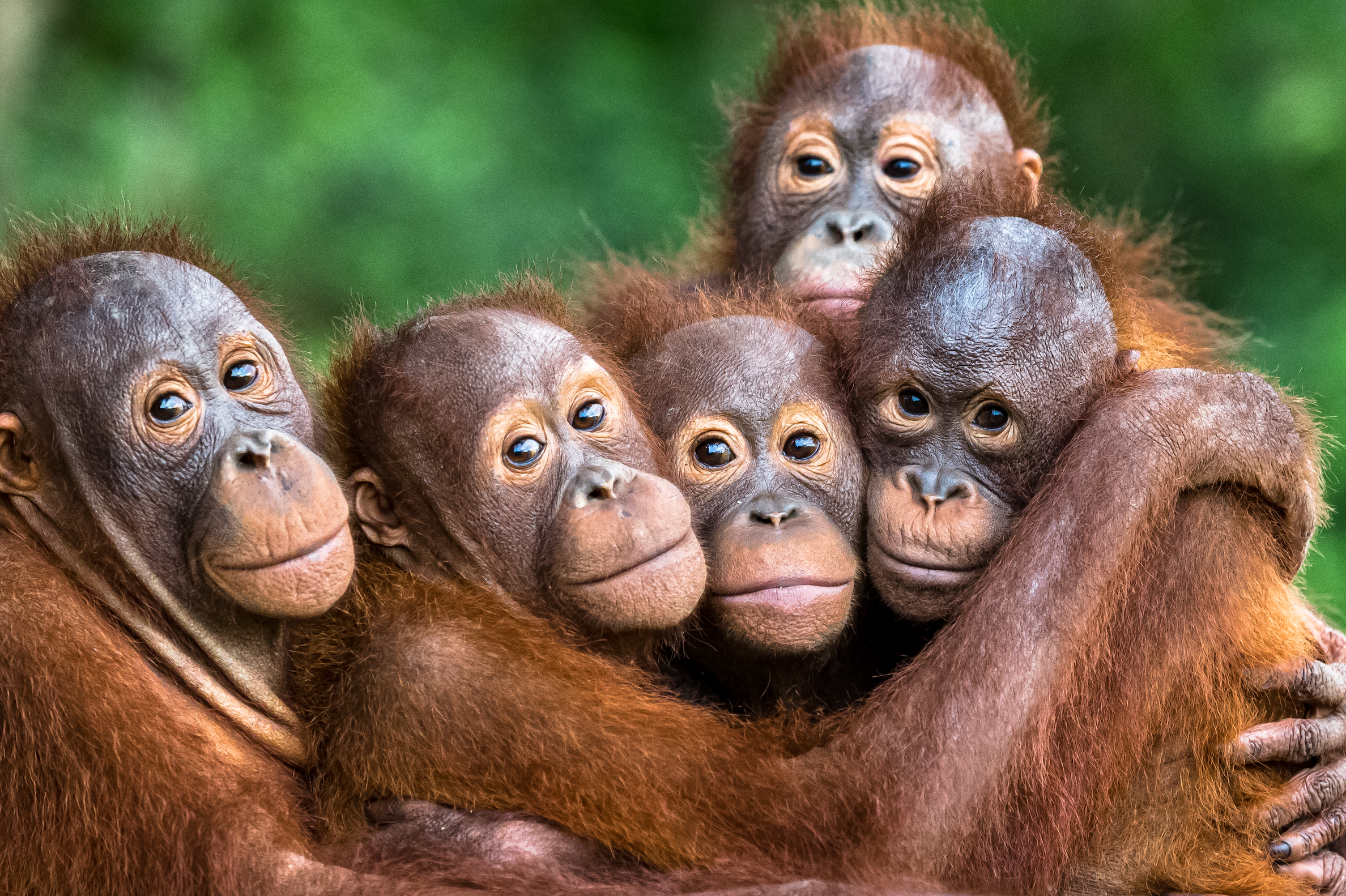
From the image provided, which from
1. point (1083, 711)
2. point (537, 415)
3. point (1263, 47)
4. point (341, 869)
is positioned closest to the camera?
point (341, 869)

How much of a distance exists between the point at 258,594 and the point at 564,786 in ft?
1.81

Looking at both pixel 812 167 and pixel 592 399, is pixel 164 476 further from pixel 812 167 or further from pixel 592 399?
pixel 812 167

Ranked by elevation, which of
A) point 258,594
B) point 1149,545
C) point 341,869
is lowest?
point 341,869

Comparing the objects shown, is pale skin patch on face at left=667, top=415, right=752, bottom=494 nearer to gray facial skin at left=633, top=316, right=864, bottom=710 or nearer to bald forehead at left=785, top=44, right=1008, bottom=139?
gray facial skin at left=633, top=316, right=864, bottom=710

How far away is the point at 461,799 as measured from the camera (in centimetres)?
239

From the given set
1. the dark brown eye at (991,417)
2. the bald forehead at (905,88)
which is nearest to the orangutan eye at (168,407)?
the dark brown eye at (991,417)

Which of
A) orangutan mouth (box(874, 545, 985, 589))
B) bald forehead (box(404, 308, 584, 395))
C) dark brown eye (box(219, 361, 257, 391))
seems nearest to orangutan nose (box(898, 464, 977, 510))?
orangutan mouth (box(874, 545, 985, 589))

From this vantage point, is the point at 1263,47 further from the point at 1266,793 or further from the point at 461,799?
the point at 461,799

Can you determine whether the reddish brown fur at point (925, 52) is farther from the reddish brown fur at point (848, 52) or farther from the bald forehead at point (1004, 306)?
the bald forehead at point (1004, 306)

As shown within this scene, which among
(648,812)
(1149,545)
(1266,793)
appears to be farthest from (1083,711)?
(648,812)

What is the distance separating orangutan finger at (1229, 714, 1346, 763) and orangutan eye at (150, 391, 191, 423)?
6.05ft

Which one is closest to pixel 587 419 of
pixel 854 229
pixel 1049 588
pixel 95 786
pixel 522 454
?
pixel 522 454

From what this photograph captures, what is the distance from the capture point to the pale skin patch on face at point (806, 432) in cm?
283

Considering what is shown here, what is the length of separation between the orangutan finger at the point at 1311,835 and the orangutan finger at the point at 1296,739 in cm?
10
